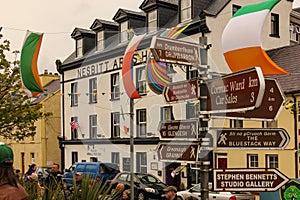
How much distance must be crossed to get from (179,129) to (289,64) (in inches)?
719

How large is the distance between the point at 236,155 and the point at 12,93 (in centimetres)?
1031

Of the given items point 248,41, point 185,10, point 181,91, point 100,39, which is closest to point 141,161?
point 185,10

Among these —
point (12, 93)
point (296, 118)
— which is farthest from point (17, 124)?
point (296, 118)

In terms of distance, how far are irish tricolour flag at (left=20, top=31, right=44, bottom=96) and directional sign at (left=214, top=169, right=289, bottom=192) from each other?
801 centimetres

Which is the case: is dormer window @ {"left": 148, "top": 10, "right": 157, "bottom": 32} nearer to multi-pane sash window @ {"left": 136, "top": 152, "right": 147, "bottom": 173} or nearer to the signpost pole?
multi-pane sash window @ {"left": 136, "top": 152, "right": 147, "bottom": 173}

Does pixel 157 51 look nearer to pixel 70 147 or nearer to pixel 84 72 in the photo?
pixel 84 72

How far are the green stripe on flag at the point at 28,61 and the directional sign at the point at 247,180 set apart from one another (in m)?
8.02

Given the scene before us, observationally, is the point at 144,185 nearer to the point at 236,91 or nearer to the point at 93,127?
the point at 93,127

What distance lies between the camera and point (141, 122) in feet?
96.6

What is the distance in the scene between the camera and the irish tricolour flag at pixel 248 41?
15.5 feet

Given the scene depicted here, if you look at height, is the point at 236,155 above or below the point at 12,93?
below

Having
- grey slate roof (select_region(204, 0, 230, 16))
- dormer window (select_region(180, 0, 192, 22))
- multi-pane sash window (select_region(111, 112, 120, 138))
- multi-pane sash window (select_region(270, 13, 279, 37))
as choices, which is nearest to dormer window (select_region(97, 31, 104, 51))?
multi-pane sash window (select_region(111, 112, 120, 138))

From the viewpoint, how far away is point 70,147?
36844 mm

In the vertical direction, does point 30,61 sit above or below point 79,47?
below
